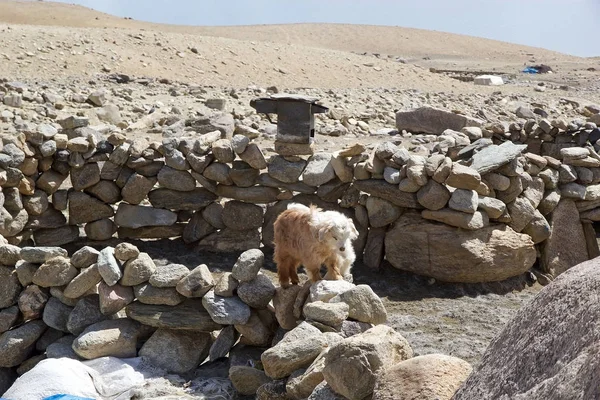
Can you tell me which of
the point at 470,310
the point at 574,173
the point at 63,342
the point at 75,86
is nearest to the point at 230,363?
the point at 63,342

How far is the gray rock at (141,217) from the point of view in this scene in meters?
10.6

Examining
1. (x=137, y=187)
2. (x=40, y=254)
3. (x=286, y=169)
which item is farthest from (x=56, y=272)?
(x=286, y=169)

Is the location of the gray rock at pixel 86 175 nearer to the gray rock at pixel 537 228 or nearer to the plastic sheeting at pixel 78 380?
the plastic sheeting at pixel 78 380

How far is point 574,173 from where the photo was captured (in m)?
10.5

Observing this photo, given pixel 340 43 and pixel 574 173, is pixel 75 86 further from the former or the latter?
pixel 340 43

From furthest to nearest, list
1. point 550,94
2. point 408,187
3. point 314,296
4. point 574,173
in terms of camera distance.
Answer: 1. point 550,94
2. point 574,173
3. point 408,187
4. point 314,296

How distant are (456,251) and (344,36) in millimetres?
73195

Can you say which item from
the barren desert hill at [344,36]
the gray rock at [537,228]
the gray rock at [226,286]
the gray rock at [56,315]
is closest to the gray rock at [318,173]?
the gray rock at [537,228]

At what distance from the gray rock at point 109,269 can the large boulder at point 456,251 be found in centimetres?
403

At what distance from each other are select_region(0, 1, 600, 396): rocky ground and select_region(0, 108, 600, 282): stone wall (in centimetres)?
37

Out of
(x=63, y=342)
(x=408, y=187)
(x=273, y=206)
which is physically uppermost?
(x=408, y=187)

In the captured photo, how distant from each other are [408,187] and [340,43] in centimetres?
6791

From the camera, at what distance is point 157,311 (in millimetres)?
6945

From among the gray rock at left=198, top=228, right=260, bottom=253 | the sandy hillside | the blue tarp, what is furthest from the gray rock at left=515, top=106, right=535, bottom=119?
the blue tarp
